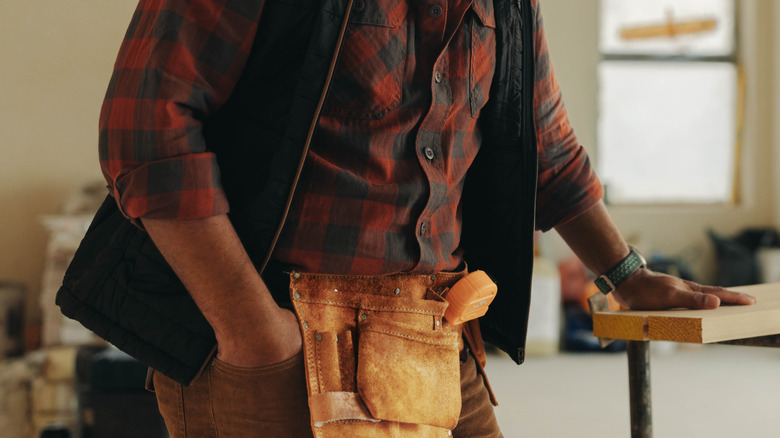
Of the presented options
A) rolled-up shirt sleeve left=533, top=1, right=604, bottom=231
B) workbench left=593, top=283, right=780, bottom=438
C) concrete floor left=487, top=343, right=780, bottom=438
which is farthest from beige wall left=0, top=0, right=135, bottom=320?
workbench left=593, top=283, right=780, bottom=438

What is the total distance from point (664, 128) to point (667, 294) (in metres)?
4.49

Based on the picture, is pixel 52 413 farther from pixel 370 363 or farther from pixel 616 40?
pixel 616 40

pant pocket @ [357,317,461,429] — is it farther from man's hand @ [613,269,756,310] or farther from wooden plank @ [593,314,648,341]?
man's hand @ [613,269,756,310]

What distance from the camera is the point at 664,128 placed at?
5277mm

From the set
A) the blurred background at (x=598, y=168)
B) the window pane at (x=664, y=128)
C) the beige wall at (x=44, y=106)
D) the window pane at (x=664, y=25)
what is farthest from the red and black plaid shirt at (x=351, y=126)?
the window pane at (x=664, y=25)

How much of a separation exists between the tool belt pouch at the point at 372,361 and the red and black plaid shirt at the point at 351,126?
4 centimetres

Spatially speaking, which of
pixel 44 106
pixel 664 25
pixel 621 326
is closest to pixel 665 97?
pixel 664 25

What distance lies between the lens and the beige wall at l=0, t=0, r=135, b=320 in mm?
4207

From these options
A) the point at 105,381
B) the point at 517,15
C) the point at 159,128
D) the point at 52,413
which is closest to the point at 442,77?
the point at 517,15

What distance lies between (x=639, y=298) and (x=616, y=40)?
14.8ft

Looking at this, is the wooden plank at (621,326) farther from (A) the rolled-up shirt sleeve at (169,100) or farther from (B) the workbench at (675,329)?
(A) the rolled-up shirt sleeve at (169,100)

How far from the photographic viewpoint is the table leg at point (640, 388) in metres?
1.23

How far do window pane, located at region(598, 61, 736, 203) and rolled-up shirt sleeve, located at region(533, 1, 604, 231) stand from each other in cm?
418

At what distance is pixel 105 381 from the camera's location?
114 inches
